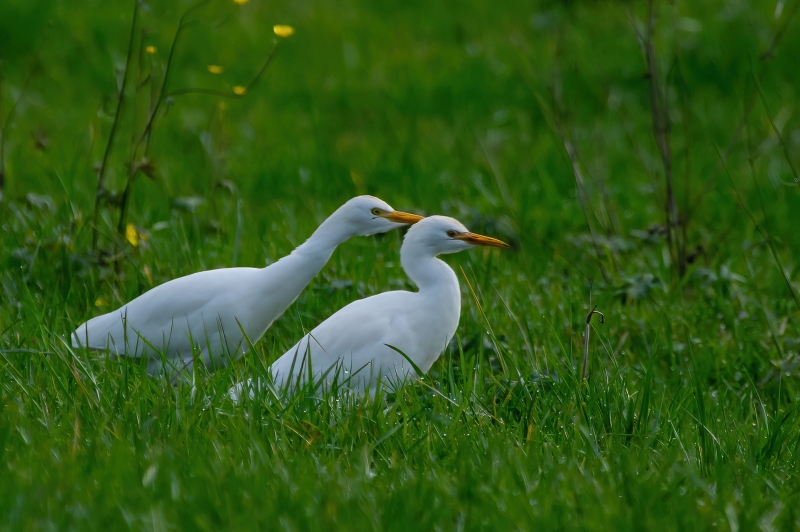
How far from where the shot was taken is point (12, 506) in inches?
98.0

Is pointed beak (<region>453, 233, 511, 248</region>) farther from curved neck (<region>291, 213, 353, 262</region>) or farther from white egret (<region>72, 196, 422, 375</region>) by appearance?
curved neck (<region>291, 213, 353, 262</region>)

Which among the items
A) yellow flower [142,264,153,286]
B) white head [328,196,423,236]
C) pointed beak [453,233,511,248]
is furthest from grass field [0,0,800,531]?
white head [328,196,423,236]

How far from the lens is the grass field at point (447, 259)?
105 inches

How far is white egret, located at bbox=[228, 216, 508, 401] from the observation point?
3.66 m

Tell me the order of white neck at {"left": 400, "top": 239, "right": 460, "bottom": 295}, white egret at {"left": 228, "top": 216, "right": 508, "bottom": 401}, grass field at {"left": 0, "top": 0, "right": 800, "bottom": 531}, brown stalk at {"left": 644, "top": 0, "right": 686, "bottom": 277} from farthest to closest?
1. brown stalk at {"left": 644, "top": 0, "right": 686, "bottom": 277}
2. white neck at {"left": 400, "top": 239, "right": 460, "bottom": 295}
3. white egret at {"left": 228, "top": 216, "right": 508, "bottom": 401}
4. grass field at {"left": 0, "top": 0, "right": 800, "bottom": 531}

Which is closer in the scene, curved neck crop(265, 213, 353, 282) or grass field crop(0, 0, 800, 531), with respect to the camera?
grass field crop(0, 0, 800, 531)

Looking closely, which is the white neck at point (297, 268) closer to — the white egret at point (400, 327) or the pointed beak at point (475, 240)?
the white egret at point (400, 327)

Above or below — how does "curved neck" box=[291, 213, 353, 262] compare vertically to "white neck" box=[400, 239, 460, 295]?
above

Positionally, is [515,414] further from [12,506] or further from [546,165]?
[546,165]

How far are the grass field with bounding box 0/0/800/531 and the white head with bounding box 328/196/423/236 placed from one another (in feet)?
1.87

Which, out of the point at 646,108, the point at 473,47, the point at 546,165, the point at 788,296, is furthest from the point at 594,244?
the point at 473,47

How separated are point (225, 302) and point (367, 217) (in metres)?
0.63

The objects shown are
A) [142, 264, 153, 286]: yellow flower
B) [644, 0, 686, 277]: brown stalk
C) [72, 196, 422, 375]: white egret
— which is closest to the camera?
A: [72, 196, 422, 375]: white egret

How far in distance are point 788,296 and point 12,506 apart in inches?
144
